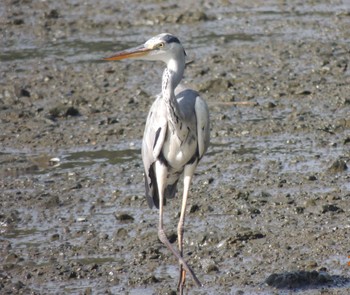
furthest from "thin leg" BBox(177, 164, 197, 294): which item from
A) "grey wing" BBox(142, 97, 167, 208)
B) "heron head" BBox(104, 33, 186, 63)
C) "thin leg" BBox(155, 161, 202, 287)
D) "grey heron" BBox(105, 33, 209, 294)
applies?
"heron head" BBox(104, 33, 186, 63)

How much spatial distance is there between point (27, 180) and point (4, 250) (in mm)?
1624

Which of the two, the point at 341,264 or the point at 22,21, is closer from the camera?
the point at 341,264

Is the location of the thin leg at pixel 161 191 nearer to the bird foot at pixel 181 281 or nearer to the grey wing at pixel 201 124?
the bird foot at pixel 181 281

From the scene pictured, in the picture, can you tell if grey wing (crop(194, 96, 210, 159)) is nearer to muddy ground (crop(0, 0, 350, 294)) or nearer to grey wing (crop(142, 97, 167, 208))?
grey wing (crop(142, 97, 167, 208))

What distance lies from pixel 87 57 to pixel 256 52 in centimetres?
237

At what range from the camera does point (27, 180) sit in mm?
9961

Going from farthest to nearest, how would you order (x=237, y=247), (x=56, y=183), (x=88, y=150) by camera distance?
(x=88, y=150) → (x=56, y=183) → (x=237, y=247)

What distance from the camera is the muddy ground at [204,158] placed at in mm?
7945

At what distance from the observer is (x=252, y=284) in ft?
24.8

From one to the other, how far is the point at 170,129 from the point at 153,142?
0.20 metres

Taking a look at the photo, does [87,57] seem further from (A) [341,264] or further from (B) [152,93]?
(A) [341,264]

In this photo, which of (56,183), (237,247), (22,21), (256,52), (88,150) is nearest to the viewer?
(237,247)

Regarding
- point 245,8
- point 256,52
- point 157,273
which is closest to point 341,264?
point 157,273

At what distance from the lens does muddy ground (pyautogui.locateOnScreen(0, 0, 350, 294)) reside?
7.95 meters
